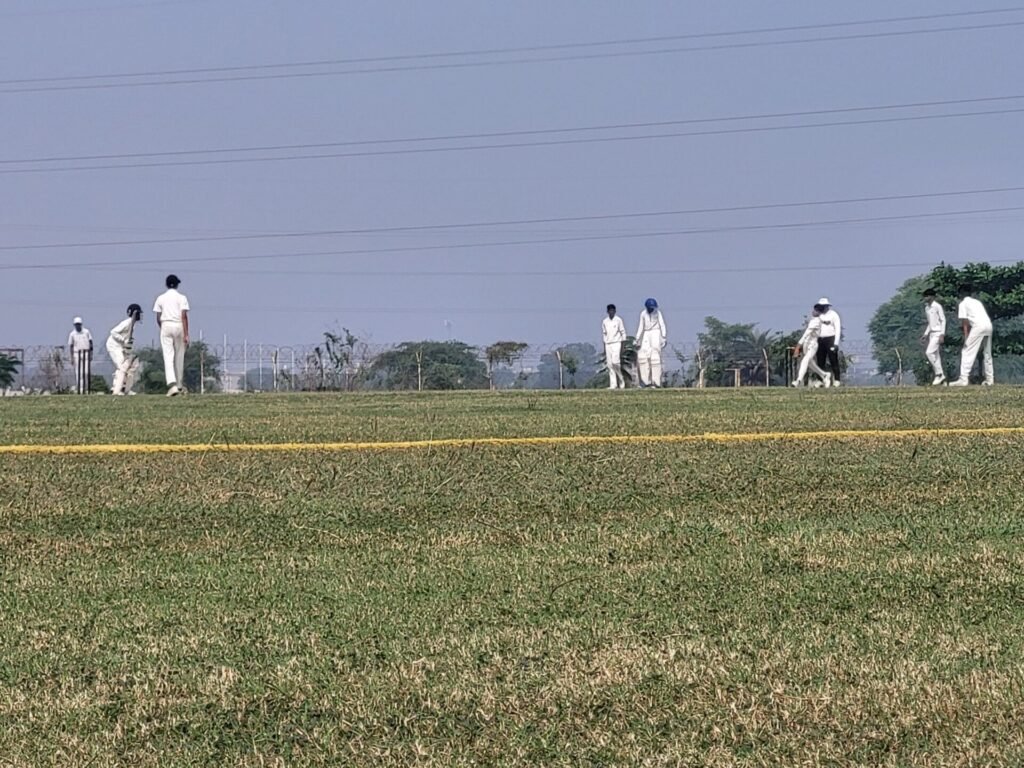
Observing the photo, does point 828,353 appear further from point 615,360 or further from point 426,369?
point 426,369

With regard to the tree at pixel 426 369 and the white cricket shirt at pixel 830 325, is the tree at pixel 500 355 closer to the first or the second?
the tree at pixel 426 369

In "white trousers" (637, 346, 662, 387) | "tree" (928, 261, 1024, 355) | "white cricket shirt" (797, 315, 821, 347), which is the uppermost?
"tree" (928, 261, 1024, 355)

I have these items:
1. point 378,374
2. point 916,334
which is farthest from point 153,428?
point 916,334

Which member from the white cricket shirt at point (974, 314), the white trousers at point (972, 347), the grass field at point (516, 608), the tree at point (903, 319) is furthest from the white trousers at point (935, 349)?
the tree at point (903, 319)

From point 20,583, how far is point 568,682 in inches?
99.9

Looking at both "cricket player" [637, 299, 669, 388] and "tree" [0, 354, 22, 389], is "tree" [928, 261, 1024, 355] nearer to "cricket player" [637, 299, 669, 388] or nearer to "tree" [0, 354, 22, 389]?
"cricket player" [637, 299, 669, 388]

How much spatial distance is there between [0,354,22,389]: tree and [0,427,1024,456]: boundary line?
91.4 ft

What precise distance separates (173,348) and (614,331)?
10065 millimetres

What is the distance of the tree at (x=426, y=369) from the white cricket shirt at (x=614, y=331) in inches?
266

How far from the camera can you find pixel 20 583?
5.53 meters

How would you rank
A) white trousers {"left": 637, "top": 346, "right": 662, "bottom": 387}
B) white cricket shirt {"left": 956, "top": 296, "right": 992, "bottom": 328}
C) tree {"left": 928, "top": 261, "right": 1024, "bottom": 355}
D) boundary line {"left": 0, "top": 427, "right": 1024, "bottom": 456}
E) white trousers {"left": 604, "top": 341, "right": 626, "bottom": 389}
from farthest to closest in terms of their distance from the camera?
tree {"left": 928, "top": 261, "right": 1024, "bottom": 355}
white trousers {"left": 604, "top": 341, "right": 626, "bottom": 389}
white trousers {"left": 637, "top": 346, "right": 662, "bottom": 387}
white cricket shirt {"left": 956, "top": 296, "right": 992, "bottom": 328}
boundary line {"left": 0, "top": 427, "right": 1024, "bottom": 456}

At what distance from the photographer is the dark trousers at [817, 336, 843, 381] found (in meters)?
25.6

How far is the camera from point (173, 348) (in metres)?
22.4

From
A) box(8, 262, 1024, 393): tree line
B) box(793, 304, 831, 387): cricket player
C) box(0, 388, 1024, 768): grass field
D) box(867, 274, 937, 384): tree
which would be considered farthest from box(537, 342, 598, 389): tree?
box(867, 274, 937, 384): tree
